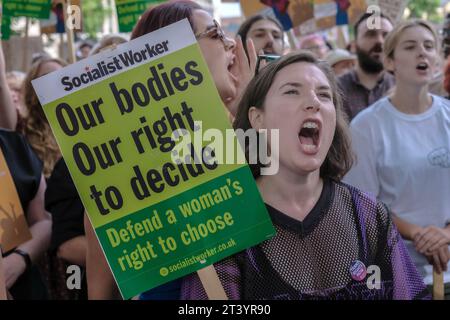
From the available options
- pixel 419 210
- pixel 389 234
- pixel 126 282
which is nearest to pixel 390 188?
pixel 419 210

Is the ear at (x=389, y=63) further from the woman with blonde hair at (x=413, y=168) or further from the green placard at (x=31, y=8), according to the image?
the green placard at (x=31, y=8)

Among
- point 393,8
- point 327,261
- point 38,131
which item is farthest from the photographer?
point 393,8

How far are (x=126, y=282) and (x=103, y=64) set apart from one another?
0.66 metres

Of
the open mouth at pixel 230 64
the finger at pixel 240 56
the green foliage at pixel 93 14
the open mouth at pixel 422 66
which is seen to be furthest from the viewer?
the green foliage at pixel 93 14

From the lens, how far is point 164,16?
281 cm

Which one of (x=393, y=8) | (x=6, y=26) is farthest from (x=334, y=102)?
(x=6, y=26)

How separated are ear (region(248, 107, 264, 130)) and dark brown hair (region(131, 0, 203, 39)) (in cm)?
48

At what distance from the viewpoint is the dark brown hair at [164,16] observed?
2812 millimetres

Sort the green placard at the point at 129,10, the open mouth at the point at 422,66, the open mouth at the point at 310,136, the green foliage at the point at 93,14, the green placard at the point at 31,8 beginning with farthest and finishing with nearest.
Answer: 1. the green foliage at the point at 93,14
2. the green placard at the point at 129,10
3. the green placard at the point at 31,8
4. the open mouth at the point at 422,66
5. the open mouth at the point at 310,136

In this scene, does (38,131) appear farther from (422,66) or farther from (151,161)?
(151,161)

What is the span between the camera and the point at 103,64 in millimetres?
2381

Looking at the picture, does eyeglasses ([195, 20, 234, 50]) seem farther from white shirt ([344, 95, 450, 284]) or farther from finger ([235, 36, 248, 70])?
white shirt ([344, 95, 450, 284])

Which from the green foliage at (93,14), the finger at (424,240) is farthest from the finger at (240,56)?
the green foliage at (93,14)

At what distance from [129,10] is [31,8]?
0.73m
